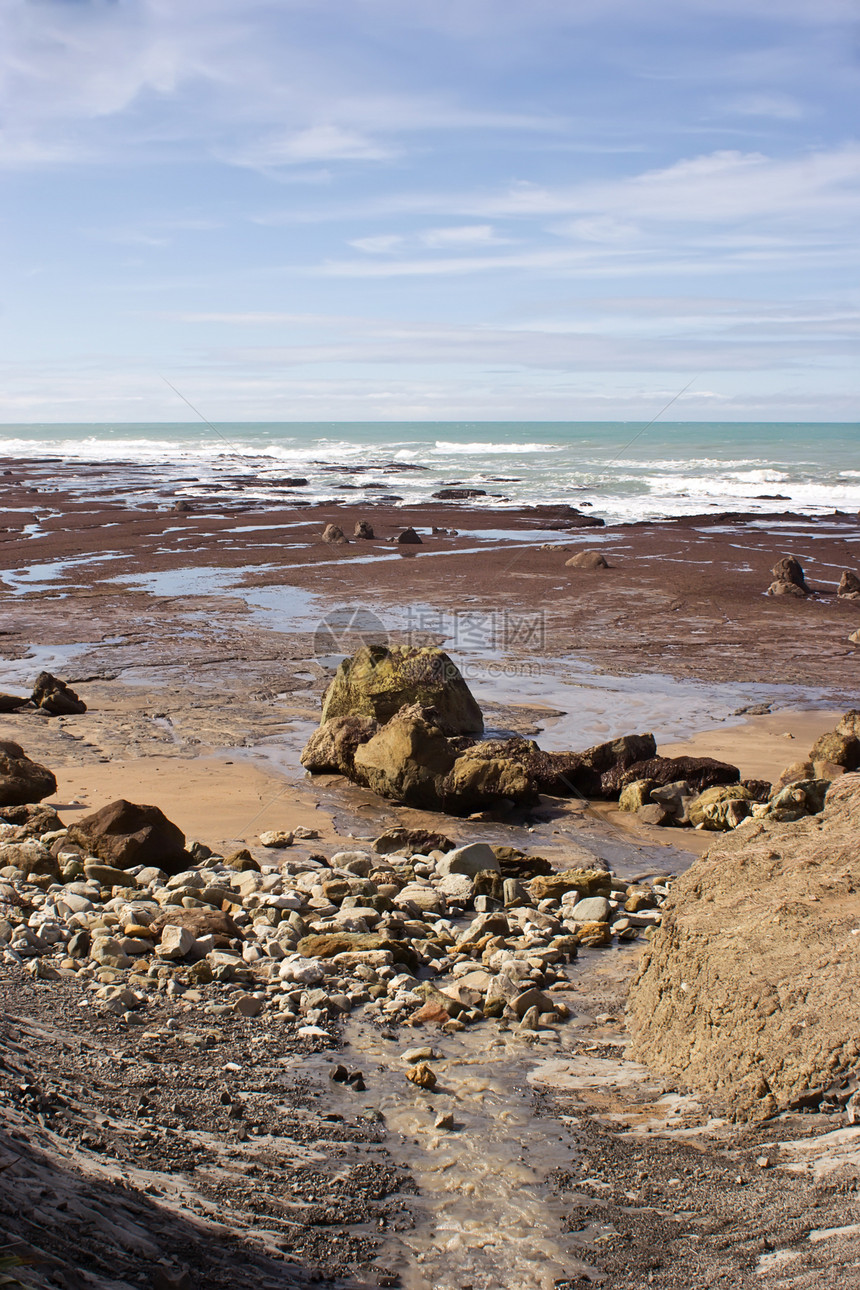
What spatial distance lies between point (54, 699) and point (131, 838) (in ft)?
19.3

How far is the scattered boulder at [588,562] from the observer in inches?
1056

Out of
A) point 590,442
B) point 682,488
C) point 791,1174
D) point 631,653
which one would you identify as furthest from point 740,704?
point 590,442

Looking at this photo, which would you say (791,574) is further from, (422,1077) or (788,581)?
→ (422,1077)

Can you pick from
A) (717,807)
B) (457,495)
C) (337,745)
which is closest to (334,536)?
(457,495)

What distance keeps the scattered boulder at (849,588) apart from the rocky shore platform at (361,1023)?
781 cm

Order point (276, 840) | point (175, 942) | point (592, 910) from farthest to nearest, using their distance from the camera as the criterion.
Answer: point (276, 840) → point (592, 910) → point (175, 942)

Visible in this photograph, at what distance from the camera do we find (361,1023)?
527 centimetres

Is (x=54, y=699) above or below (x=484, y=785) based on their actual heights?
above

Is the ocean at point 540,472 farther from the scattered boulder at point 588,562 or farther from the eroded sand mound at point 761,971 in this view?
the eroded sand mound at point 761,971

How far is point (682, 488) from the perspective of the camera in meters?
55.6

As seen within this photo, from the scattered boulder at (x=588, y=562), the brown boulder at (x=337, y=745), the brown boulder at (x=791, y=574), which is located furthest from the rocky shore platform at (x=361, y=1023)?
the scattered boulder at (x=588, y=562)

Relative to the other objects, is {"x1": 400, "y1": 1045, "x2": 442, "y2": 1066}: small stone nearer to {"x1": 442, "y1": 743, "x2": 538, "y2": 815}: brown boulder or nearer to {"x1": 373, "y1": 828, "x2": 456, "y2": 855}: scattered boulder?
Answer: {"x1": 373, "y1": 828, "x2": 456, "y2": 855}: scattered boulder

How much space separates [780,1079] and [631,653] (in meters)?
13.5

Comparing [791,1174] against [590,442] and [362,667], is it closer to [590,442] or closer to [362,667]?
[362,667]
